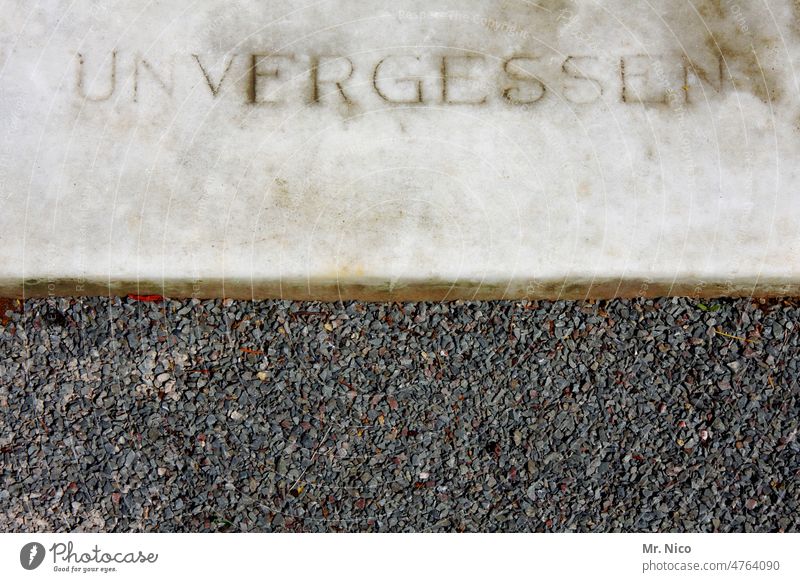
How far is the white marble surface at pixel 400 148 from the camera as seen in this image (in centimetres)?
355

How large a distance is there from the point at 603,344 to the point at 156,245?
2.12 m

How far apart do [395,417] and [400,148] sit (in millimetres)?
1272

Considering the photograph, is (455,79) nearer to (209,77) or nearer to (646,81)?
(646,81)

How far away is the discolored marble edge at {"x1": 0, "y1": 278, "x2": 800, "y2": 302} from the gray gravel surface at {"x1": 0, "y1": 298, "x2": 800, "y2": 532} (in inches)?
2.3

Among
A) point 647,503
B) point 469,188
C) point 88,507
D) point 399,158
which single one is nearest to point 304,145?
point 399,158

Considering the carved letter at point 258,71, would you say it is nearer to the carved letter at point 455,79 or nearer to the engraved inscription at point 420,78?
the engraved inscription at point 420,78

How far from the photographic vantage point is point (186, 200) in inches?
141

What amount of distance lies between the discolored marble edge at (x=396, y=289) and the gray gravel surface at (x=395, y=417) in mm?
59
